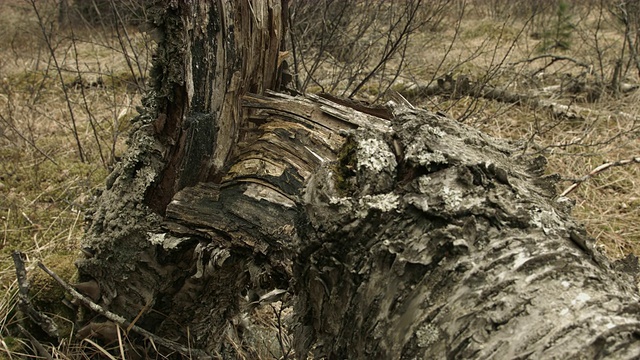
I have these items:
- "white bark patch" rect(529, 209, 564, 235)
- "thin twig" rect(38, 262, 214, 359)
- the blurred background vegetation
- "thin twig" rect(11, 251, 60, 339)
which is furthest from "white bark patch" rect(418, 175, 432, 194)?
"thin twig" rect(11, 251, 60, 339)

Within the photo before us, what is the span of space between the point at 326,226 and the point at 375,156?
23 centimetres

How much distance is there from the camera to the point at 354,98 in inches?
98.8

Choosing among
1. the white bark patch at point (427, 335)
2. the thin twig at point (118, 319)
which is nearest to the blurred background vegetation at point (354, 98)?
the thin twig at point (118, 319)

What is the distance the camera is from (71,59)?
24.9 feet

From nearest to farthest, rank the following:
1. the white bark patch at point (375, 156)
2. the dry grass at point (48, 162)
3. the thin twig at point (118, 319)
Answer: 1. the white bark patch at point (375, 156)
2. the thin twig at point (118, 319)
3. the dry grass at point (48, 162)

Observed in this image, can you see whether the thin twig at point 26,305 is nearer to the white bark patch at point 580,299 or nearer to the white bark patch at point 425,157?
the white bark patch at point 425,157

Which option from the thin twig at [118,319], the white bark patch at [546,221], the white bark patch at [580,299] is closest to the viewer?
the white bark patch at [580,299]

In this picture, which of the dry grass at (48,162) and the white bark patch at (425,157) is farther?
the dry grass at (48,162)

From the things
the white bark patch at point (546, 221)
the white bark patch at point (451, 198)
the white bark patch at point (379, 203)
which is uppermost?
the white bark patch at point (451, 198)

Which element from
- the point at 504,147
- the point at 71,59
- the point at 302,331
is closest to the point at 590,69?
the point at 504,147

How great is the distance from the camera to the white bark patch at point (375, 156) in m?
1.39

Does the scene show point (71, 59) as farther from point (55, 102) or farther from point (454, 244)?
point (454, 244)

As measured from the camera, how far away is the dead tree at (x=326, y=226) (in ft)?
3.71

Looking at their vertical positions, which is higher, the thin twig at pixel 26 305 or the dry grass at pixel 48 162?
the thin twig at pixel 26 305
